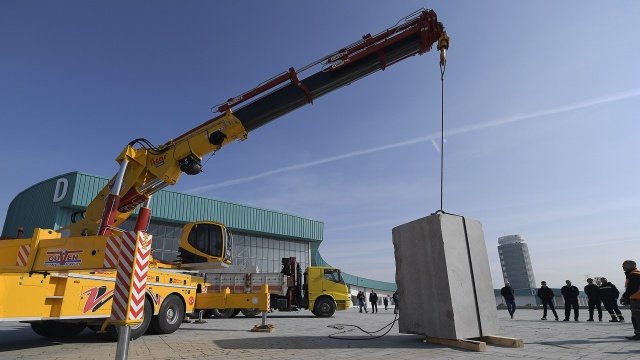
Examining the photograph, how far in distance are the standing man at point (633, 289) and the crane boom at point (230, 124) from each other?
6.98 m

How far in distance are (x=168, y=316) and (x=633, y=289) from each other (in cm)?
1090

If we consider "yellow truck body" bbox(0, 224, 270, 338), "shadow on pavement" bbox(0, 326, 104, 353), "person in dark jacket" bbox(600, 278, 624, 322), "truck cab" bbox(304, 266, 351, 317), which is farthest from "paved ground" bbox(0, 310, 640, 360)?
"truck cab" bbox(304, 266, 351, 317)

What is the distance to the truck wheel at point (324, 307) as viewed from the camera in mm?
18391

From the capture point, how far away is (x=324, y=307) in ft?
Answer: 61.0

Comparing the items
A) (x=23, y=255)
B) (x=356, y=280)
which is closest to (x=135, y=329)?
(x=23, y=255)

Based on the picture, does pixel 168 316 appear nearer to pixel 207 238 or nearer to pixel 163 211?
pixel 207 238

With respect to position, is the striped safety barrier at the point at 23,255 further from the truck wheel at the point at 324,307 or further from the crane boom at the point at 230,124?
the truck wheel at the point at 324,307

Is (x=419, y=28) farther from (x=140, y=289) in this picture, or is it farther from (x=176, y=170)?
(x=140, y=289)

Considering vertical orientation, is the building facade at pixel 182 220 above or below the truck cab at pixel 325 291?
above

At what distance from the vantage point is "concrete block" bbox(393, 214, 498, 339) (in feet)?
22.0

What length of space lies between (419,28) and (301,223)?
3111cm

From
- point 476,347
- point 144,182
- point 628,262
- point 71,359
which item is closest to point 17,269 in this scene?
point 71,359

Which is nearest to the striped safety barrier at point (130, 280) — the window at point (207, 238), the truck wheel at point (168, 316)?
the truck wheel at point (168, 316)

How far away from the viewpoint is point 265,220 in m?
35.5
